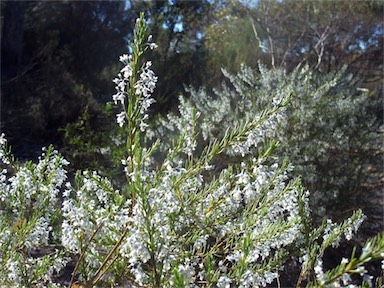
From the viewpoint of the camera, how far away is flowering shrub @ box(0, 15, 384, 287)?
1.63m

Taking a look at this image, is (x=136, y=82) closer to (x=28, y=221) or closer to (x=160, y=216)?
(x=160, y=216)

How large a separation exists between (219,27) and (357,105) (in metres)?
7.35

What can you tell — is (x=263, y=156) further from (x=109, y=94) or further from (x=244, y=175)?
(x=109, y=94)

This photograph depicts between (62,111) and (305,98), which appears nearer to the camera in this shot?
(305,98)

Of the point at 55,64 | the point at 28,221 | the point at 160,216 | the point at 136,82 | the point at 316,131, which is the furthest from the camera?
the point at 55,64

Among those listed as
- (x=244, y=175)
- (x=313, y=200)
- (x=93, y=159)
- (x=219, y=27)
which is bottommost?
(x=313, y=200)

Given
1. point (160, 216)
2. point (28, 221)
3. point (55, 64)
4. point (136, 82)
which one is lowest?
point (28, 221)

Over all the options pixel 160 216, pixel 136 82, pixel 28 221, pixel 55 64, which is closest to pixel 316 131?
pixel 28 221

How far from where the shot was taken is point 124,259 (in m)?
1.86

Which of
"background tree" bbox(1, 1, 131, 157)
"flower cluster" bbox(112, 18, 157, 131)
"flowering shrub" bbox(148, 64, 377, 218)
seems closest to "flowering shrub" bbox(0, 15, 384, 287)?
"flower cluster" bbox(112, 18, 157, 131)

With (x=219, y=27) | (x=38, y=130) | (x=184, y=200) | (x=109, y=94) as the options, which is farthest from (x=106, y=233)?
(x=219, y=27)

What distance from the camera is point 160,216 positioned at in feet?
5.38

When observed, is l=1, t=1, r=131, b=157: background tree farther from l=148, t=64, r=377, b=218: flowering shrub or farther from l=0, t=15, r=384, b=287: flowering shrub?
l=0, t=15, r=384, b=287: flowering shrub

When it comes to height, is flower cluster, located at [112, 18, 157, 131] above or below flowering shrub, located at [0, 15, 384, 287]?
above
